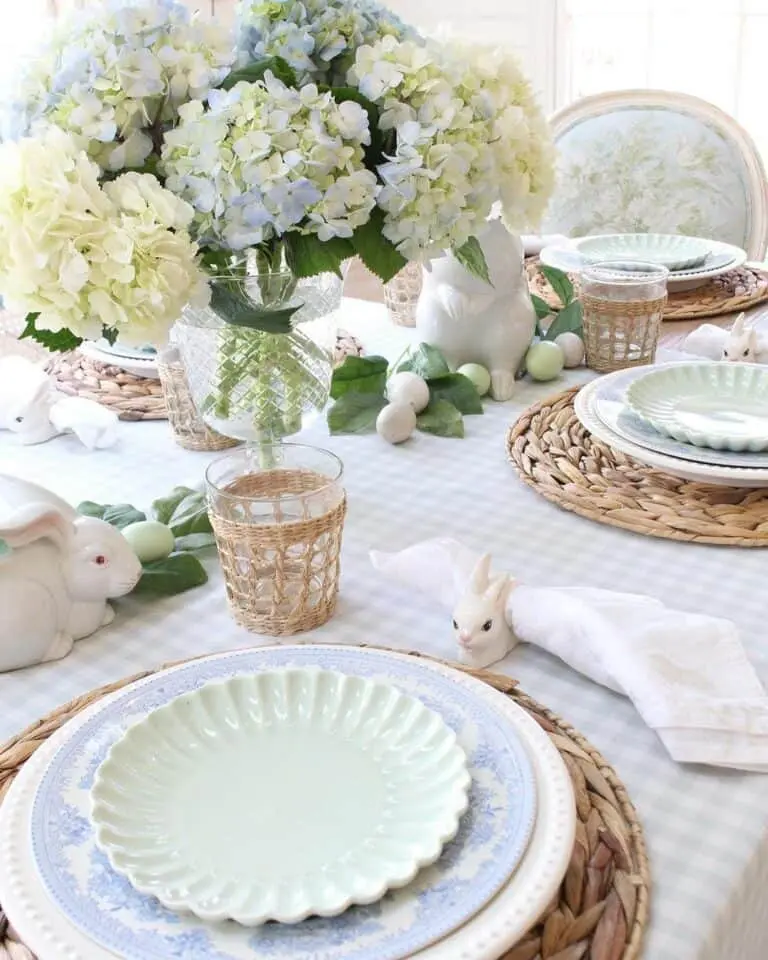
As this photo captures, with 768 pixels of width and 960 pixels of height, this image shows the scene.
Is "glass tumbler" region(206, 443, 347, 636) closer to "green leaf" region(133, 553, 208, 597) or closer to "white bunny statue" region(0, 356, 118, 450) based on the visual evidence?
"green leaf" region(133, 553, 208, 597)

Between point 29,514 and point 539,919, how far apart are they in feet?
1.51

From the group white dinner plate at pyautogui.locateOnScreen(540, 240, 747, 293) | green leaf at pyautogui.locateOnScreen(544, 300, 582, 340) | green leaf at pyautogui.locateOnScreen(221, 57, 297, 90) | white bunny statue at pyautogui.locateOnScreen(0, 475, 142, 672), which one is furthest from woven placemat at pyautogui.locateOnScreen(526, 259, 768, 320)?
white bunny statue at pyautogui.locateOnScreen(0, 475, 142, 672)

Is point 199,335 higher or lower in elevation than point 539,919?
higher

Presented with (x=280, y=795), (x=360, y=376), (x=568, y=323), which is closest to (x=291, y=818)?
(x=280, y=795)

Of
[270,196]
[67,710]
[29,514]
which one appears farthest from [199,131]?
[67,710]

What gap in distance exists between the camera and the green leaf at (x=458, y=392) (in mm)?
1331

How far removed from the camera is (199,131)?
31.7 inches

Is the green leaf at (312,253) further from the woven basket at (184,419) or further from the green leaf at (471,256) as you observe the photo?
the woven basket at (184,419)

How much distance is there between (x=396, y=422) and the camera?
1.24 metres

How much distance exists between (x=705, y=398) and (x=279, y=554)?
58cm

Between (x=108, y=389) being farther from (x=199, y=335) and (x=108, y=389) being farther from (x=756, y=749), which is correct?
(x=756, y=749)

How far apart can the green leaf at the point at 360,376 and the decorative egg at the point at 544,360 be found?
190 mm

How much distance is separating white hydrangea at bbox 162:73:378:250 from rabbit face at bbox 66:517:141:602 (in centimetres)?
24

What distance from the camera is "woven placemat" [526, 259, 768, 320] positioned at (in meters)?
1.65
